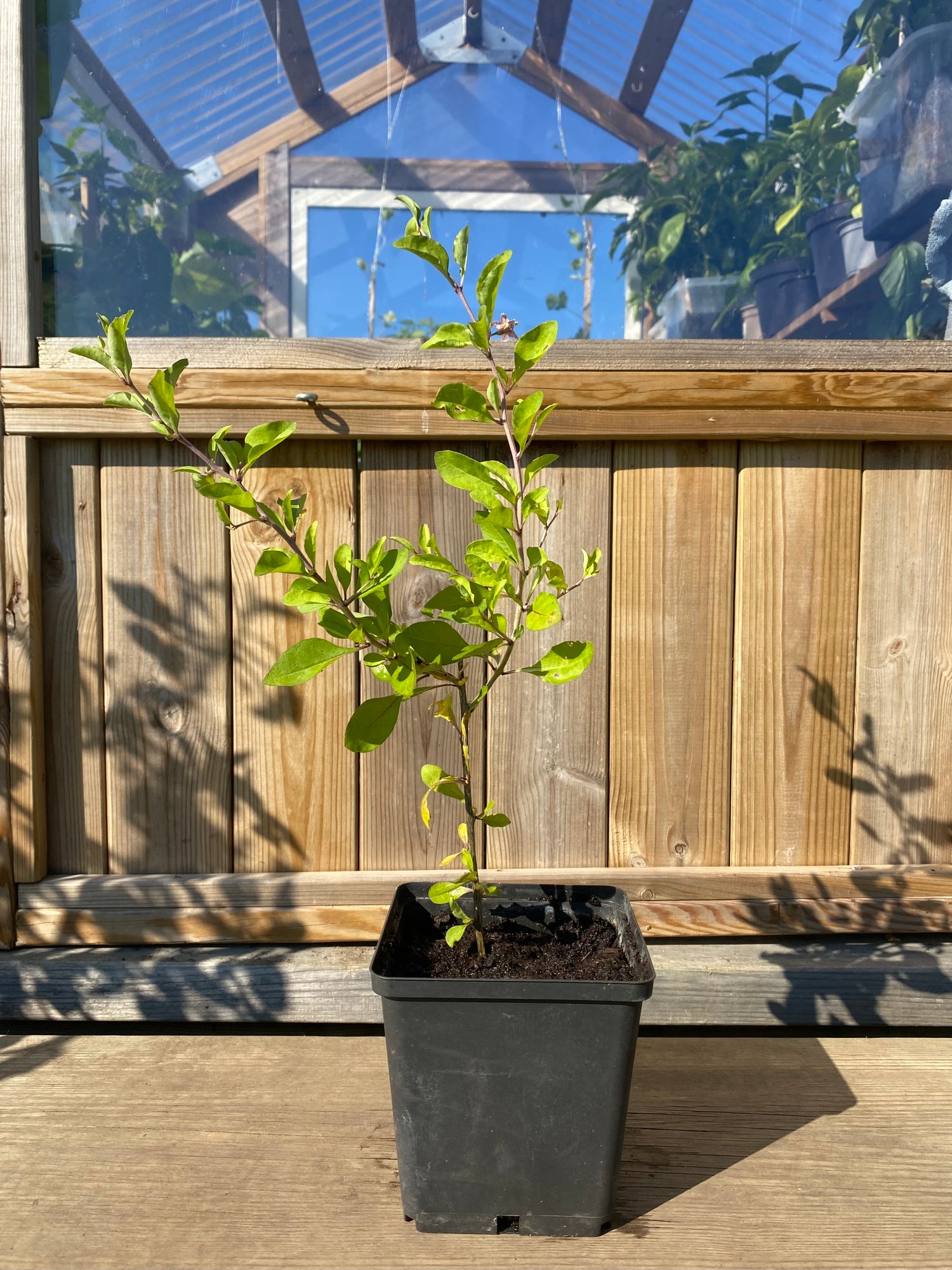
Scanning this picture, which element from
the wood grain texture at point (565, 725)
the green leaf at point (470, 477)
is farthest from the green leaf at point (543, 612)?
the wood grain texture at point (565, 725)

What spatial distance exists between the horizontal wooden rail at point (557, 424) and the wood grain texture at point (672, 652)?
0.05m

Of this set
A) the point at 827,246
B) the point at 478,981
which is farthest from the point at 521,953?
the point at 827,246

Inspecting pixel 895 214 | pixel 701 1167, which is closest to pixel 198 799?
pixel 701 1167

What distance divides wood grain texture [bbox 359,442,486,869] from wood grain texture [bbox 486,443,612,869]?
0.17ft

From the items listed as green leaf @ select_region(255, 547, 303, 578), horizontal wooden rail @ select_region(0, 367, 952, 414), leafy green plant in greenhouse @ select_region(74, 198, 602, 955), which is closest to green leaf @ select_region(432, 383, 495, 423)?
leafy green plant in greenhouse @ select_region(74, 198, 602, 955)

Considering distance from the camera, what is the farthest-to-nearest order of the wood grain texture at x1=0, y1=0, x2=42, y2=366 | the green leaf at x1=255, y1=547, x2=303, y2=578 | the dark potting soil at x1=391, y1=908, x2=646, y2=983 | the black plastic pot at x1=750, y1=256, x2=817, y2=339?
1. the black plastic pot at x1=750, y1=256, x2=817, y2=339
2. the wood grain texture at x1=0, y1=0, x2=42, y2=366
3. the dark potting soil at x1=391, y1=908, x2=646, y2=983
4. the green leaf at x1=255, y1=547, x2=303, y2=578

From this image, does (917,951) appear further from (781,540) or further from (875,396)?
(875,396)

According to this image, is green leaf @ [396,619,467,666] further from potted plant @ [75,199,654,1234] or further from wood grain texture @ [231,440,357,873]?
wood grain texture @ [231,440,357,873]

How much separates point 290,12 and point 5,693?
50.1 inches

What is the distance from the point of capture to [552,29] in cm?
157

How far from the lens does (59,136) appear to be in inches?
62.1

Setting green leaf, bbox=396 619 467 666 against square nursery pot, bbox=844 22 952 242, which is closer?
green leaf, bbox=396 619 467 666

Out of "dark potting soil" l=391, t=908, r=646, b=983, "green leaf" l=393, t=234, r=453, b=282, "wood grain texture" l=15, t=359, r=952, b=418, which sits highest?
"green leaf" l=393, t=234, r=453, b=282

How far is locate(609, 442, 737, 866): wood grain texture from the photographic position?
5.20ft
